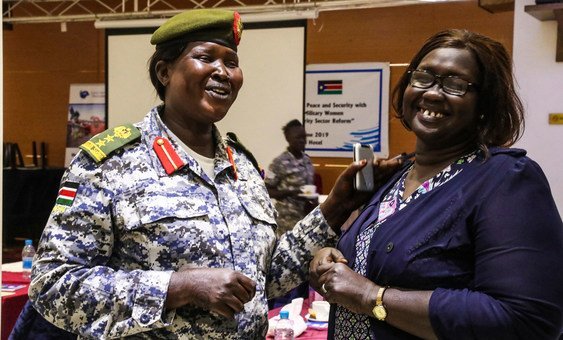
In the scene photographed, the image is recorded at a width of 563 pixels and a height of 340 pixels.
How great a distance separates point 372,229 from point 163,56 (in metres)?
0.71

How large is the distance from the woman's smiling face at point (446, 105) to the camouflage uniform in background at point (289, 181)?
390 cm

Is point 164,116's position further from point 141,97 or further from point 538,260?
point 141,97

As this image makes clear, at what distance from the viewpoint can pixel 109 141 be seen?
65.5 inches

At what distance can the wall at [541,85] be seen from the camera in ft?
11.9

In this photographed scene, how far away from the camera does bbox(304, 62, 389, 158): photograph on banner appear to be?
26.3ft

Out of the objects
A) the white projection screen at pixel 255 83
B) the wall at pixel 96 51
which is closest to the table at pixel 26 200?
the wall at pixel 96 51

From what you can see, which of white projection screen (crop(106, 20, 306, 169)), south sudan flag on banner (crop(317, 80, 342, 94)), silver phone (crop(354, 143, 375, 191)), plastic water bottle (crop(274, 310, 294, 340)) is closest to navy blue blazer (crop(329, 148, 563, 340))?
silver phone (crop(354, 143, 375, 191))

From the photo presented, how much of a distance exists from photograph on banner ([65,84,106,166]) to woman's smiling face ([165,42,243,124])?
8.20 meters

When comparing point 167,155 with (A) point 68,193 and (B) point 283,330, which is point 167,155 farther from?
(B) point 283,330

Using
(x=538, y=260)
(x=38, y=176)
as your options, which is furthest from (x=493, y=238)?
(x=38, y=176)

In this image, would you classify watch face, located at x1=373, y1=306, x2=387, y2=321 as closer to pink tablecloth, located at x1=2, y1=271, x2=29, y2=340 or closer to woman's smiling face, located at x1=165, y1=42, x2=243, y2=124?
woman's smiling face, located at x1=165, y1=42, x2=243, y2=124

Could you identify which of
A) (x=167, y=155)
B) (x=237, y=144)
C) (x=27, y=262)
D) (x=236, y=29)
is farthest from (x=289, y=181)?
(x=167, y=155)

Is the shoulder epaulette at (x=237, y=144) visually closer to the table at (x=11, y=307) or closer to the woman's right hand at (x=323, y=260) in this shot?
the woman's right hand at (x=323, y=260)

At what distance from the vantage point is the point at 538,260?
4.29 feet
